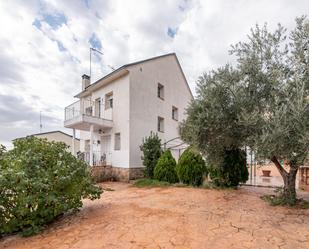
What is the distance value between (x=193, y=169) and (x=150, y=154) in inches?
126

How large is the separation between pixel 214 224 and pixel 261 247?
3.84 ft

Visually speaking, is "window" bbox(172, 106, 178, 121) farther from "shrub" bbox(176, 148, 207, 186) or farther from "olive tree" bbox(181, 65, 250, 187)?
"olive tree" bbox(181, 65, 250, 187)

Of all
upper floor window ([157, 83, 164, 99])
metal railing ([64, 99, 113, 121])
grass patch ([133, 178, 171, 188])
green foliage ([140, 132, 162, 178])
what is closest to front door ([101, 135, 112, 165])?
metal railing ([64, 99, 113, 121])

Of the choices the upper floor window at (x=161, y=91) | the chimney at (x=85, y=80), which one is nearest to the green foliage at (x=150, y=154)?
the upper floor window at (x=161, y=91)

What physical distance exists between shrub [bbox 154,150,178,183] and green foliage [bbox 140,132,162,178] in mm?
776

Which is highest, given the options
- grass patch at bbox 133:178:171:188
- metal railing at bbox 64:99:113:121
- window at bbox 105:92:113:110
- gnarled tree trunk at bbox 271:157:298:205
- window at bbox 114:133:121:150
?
window at bbox 105:92:113:110

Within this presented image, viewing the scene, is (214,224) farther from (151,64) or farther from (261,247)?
(151,64)

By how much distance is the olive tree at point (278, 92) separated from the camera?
4.57m

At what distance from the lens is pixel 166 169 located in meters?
10.9

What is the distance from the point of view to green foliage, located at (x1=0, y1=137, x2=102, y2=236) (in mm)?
4812

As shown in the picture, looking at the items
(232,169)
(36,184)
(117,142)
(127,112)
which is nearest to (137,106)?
(127,112)

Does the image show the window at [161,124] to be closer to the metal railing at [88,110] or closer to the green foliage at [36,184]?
the metal railing at [88,110]

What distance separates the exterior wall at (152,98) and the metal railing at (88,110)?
6.98 feet

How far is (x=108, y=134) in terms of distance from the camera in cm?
1417
